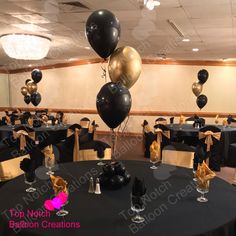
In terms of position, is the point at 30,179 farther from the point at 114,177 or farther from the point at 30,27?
the point at 30,27

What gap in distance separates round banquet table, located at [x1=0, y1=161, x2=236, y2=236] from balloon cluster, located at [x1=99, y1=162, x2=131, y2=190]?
5 cm

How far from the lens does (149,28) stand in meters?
5.01

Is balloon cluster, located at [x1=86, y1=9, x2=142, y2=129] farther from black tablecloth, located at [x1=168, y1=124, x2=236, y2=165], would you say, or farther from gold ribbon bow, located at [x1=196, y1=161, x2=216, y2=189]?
black tablecloth, located at [x1=168, y1=124, x2=236, y2=165]

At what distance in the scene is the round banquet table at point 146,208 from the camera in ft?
5.71

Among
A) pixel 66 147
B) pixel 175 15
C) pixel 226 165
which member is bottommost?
pixel 226 165

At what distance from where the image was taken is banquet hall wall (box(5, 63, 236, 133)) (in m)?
10.1

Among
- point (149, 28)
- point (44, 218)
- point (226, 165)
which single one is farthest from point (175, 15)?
point (226, 165)

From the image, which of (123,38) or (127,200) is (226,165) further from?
(127,200)

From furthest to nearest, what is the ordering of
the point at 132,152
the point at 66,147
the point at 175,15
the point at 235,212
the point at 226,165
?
the point at 132,152 → the point at 226,165 → the point at 66,147 → the point at 175,15 → the point at 235,212

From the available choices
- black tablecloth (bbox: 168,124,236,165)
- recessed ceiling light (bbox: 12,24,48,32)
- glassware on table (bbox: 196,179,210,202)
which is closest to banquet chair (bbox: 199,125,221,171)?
black tablecloth (bbox: 168,124,236,165)

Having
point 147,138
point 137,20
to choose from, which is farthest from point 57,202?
point 147,138

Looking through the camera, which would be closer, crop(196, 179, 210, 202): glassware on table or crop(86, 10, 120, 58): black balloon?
crop(196, 179, 210, 202): glassware on table

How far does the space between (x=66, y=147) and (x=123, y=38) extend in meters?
2.61

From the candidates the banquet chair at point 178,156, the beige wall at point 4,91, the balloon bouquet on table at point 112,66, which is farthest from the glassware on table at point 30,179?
the beige wall at point 4,91
